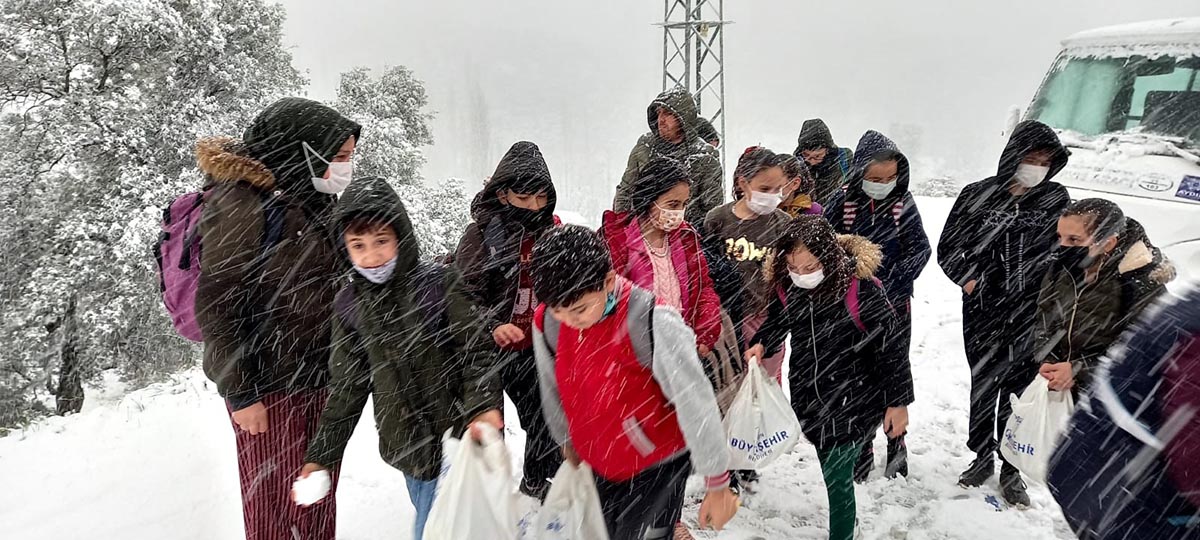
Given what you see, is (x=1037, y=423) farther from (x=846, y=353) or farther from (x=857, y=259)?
(x=857, y=259)

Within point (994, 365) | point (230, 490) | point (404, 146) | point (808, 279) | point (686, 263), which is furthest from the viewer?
point (404, 146)

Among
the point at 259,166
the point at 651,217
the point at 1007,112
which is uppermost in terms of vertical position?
the point at 259,166

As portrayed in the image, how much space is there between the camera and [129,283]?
11.8 meters

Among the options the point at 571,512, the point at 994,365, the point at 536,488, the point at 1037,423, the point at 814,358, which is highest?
the point at 571,512

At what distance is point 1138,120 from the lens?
5.35 metres

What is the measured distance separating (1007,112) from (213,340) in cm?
691

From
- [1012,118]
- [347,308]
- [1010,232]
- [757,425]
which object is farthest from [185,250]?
[1012,118]

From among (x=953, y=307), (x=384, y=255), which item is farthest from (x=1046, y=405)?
(x=953, y=307)

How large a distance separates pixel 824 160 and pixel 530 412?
3.82 m

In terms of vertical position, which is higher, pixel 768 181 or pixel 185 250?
pixel 185 250

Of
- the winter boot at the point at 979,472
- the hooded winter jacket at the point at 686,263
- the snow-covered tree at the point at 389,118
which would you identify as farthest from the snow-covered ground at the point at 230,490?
the snow-covered tree at the point at 389,118

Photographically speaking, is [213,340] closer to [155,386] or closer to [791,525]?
[791,525]

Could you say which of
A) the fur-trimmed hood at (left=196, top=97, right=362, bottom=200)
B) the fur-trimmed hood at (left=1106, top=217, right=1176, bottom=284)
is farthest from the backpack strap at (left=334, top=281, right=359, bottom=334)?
the fur-trimmed hood at (left=1106, top=217, right=1176, bottom=284)

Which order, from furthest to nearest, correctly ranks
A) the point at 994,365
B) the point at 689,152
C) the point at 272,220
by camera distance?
the point at 689,152 < the point at 994,365 < the point at 272,220
